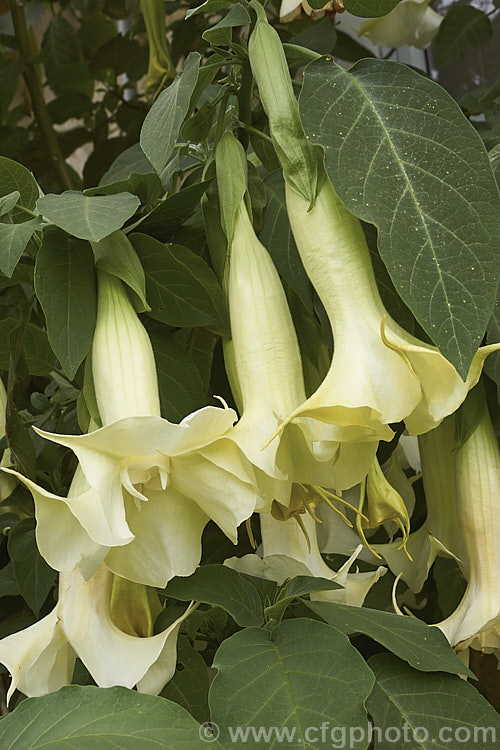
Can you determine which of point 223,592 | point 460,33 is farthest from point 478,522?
point 460,33

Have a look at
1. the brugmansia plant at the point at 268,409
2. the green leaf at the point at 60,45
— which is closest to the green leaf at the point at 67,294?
the brugmansia plant at the point at 268,409

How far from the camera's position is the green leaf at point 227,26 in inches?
20.4

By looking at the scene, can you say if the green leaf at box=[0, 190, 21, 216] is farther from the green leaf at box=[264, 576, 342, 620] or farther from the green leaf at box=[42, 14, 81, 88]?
the green leaf at box=[42, 14, 81, 88]

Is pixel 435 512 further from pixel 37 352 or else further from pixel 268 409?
pixel 37 352

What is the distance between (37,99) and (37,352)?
739 millimetres

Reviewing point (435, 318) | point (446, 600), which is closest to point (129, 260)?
point (435, 318)

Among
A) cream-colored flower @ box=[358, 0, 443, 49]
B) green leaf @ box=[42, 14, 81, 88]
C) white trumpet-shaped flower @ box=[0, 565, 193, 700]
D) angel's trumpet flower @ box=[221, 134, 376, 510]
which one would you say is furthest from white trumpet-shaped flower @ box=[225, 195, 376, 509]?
green leaf @ box=[42, 14, 81, 88]

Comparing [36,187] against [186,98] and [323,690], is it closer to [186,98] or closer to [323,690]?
[186,98]

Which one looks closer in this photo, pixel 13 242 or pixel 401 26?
pixel 13 242

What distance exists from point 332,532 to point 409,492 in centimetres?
9

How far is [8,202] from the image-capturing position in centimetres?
52

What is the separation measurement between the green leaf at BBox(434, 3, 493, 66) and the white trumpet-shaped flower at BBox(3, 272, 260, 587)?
2.79 feet

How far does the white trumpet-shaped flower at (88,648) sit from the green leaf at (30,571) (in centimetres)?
18

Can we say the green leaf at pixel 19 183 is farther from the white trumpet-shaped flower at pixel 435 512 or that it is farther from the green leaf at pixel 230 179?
the white trumpet-shaped flower at pixel 435 512
